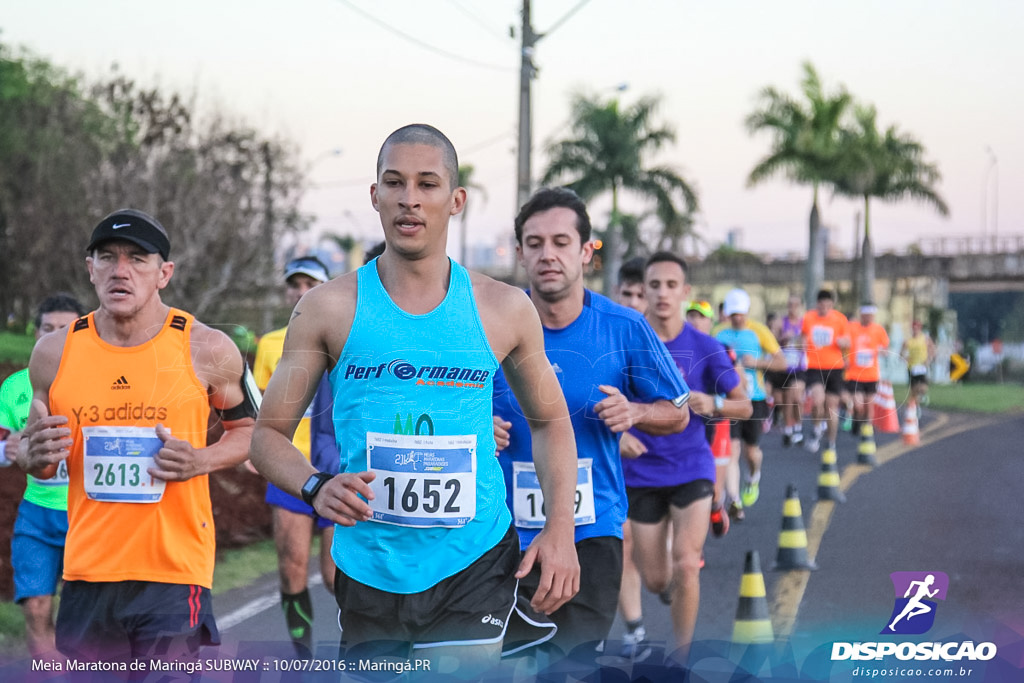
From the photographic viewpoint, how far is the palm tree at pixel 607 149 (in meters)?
31.3

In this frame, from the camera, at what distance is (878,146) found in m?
37.9

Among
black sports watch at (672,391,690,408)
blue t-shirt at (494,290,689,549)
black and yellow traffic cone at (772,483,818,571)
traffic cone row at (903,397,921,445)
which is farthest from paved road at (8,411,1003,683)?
traffic cone row at (903,397,921,445)

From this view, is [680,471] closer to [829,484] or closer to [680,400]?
[680,400]

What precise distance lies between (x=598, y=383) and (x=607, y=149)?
27305 millimetres

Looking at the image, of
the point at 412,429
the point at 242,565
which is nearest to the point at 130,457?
the point at 412,429

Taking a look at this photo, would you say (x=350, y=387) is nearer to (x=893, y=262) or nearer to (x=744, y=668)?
(x=744, y=668)

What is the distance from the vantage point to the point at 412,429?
3270 millimetres

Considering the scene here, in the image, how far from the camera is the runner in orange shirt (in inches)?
579

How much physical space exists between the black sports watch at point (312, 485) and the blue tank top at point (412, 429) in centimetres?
13

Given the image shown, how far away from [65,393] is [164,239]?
0.63 m

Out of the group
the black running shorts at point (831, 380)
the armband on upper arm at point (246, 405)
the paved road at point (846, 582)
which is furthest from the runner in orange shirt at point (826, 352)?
the armband on upper arm at point (246, 405)

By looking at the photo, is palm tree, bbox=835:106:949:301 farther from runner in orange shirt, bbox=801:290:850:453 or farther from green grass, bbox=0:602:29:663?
green grass, bbox=0:602:29:663

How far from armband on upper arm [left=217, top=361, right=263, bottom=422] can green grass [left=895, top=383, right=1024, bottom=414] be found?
24819mm

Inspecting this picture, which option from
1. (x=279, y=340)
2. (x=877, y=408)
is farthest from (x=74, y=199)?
(x=279, y=340)
